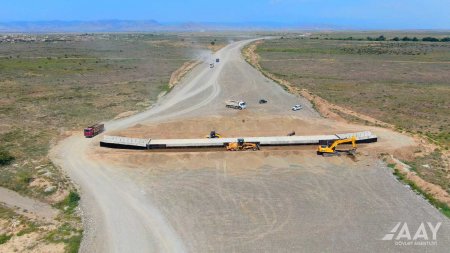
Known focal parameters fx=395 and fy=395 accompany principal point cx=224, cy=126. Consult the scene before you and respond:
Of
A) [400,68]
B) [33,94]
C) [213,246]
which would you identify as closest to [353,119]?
[213,246]

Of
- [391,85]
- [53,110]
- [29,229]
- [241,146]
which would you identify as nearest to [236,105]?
[241,146]

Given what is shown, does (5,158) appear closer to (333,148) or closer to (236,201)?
(236,201)

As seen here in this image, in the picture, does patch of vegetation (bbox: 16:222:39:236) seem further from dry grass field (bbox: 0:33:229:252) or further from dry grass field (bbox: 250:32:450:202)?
dry grass field (bbox: 250:32:450:202)

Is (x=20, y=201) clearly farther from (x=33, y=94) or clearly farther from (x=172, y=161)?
(x=33, y=94)

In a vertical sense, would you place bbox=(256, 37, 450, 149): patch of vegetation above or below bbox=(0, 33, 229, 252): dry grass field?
above

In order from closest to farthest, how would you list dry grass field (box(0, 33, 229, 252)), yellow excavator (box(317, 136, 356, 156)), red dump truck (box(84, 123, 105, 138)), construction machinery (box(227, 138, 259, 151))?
dry grass field (box(0, 33, 229, 252)) → yellow excavator (box(317, 136, 356, 156)) → construction machinery (box(227, 138, 259, 151)) → red dump truck (box(84, 123, 105, 138))

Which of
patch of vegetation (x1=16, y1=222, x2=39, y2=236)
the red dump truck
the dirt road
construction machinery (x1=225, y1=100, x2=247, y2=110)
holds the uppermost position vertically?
construction machinery (x1=225, y1=100, x2=247, y2=110)

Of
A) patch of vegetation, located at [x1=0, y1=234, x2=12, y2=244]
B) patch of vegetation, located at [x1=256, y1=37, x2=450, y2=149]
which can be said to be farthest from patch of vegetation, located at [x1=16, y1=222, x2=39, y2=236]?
patch of vegetation, located at [x1=256, y1=37, x2=450, y2=149]
